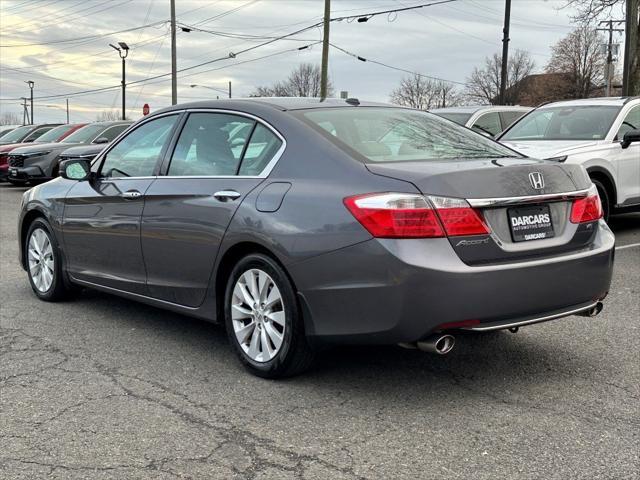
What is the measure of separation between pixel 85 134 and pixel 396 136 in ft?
49.3

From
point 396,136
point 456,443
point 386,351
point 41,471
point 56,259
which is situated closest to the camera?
point 41,471

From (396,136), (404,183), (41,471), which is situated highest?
(396,136)

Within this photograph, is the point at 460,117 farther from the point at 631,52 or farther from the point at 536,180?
the point at 536,180

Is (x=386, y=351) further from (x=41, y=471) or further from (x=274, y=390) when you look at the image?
(x=41, y=471)

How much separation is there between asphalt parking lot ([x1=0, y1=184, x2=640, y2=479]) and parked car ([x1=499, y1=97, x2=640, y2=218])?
376cm

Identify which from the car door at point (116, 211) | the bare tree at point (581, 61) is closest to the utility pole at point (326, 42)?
the car door at point (116, 211)

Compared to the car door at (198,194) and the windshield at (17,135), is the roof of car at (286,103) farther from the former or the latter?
the windshield at (17,135)

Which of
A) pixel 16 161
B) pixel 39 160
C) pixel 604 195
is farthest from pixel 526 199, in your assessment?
pixel 16 161

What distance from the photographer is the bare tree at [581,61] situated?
72.4 metres

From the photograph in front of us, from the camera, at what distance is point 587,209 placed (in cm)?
408

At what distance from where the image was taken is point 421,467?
3.03 m

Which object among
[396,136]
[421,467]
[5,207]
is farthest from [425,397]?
[5,207]

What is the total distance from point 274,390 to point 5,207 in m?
12.3

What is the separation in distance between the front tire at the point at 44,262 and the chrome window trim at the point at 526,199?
3734 millimetres
